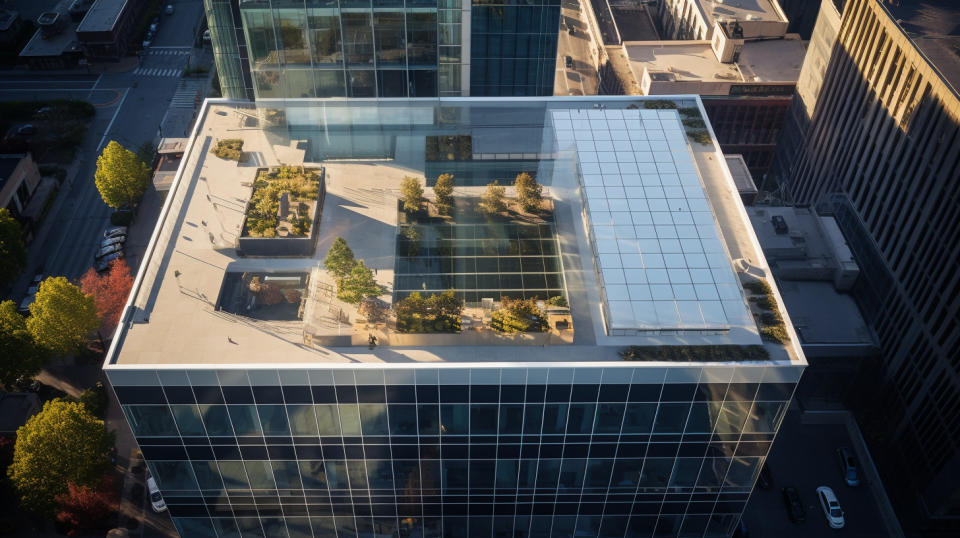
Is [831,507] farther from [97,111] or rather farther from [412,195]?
[97,111]

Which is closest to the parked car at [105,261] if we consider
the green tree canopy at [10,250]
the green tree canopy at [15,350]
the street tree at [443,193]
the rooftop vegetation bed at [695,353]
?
the green tree canopy at [10,250]

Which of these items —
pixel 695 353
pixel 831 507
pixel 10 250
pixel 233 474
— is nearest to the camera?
pixel 695 353

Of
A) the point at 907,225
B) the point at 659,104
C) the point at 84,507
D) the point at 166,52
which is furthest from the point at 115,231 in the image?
the point at 907,225

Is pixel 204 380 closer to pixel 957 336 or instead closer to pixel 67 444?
pixel 67 444

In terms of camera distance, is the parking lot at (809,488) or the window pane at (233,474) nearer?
the window pane at (233,474)

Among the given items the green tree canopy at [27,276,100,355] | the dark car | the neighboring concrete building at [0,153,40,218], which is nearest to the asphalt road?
the neighboring concrete building at [0,153,40,218]

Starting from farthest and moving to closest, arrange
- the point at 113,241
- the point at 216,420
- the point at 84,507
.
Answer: the point at 113,241 < the point at 84,507 < the point at 216,420

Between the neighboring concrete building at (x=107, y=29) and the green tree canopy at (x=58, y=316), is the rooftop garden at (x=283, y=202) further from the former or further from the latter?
the neighboring concrete building at (x=107, y=29)
